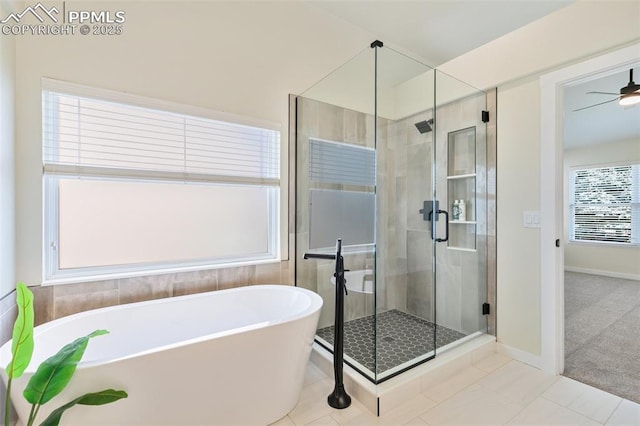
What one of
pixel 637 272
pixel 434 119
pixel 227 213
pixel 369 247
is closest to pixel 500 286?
pixel 369 247

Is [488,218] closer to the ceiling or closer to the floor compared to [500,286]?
closer to the ceiling

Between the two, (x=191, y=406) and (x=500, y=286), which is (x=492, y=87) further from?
(x=191, y=406)

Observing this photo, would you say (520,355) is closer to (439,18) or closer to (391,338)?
(391,338)

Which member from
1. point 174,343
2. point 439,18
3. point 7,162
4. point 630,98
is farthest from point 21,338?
point 630,98

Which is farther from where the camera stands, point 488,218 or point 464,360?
point 488,218

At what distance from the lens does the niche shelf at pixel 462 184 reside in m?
2.72

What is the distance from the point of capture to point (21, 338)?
1070 mm

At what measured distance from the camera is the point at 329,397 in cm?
182

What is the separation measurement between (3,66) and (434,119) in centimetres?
314

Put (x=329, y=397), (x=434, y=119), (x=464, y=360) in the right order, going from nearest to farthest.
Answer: (x=329, y=397) < (x=464, y=360) < (x=434, y=119)

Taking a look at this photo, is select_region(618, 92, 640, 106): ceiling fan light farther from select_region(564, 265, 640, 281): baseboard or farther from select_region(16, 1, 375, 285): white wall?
select_region(564, 265, 640, 281): baseboard

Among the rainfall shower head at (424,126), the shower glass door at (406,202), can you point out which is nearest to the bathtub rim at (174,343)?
the shower glass door at (406,202)

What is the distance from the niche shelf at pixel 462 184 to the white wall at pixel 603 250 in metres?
4.78

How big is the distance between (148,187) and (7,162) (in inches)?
27.5
